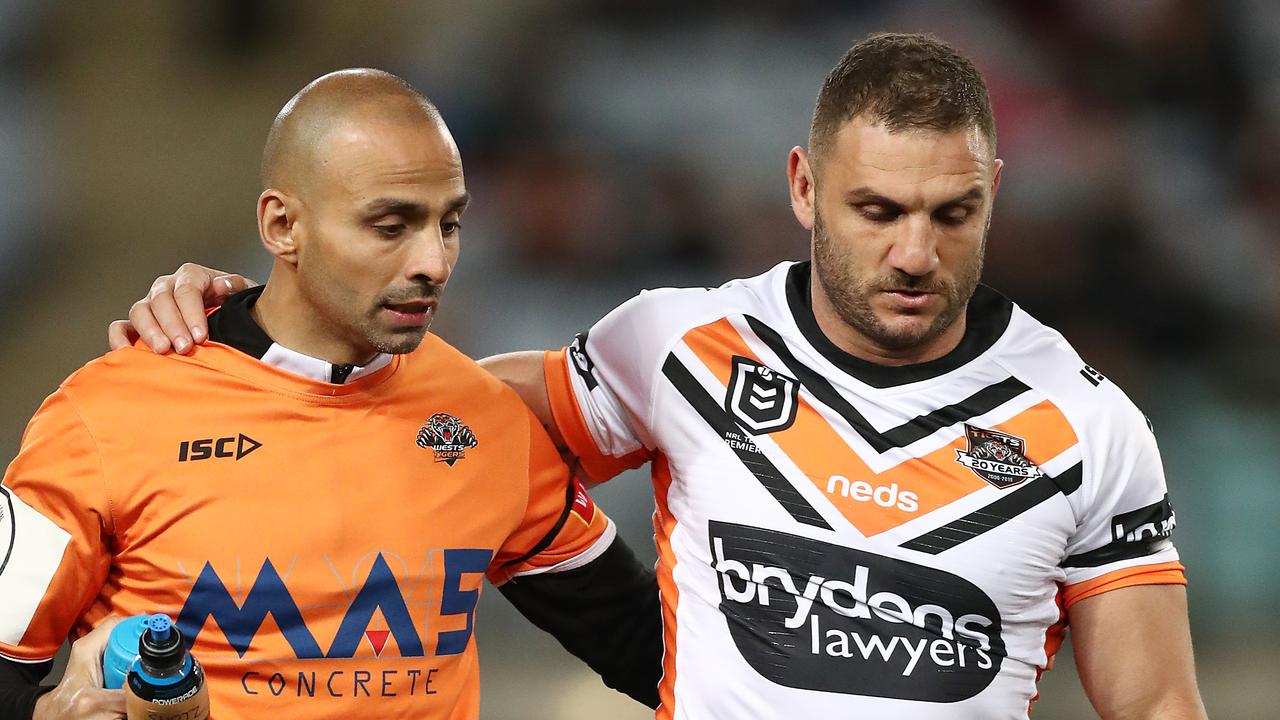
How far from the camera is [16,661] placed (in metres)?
2.41

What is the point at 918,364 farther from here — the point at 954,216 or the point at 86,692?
the point at 86,692

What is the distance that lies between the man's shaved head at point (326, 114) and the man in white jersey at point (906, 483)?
1.12ft

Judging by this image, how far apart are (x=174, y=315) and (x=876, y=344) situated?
1.37 m

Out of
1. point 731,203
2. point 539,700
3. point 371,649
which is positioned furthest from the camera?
point 731,203

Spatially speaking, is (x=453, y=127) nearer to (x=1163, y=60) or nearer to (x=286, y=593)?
(x=1163, y=60)

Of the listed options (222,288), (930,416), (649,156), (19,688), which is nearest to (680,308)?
(930,416)

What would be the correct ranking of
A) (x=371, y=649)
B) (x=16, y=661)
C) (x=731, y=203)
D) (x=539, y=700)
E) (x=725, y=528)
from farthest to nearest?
(x=731, y=203)
(x=539, y=700)
(x=725, y=528)
(x=371, y=649)
(x=16, y=661)

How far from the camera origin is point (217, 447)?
2.57m

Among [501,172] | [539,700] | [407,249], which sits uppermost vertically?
[501,172]

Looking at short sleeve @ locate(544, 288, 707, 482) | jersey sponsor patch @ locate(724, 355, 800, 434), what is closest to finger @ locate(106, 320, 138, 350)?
short sleeve @ locate(544, 288, 707, 482)

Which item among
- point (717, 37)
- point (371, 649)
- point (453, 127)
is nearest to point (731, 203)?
point (717, 37)

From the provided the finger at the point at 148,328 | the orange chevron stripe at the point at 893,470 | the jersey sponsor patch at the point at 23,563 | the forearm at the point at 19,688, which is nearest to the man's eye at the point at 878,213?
the orange chevron stripe at the point at 893,470

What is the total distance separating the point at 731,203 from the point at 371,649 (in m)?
4.03

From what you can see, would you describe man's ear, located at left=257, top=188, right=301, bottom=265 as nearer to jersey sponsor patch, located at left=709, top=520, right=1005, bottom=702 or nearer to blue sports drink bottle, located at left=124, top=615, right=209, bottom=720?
blue sports drink bottle, located at left=124, top=615, right=209, bottom=720
